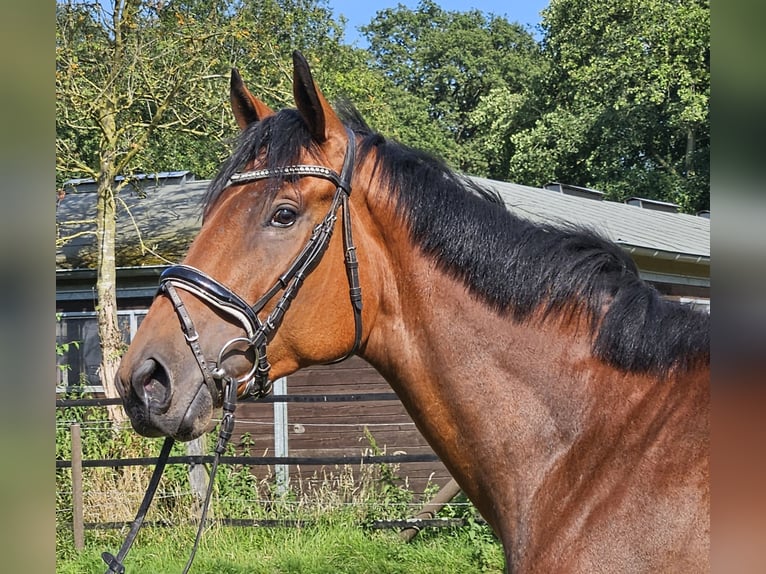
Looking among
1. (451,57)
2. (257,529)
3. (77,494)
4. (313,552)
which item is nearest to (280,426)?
(257,529)

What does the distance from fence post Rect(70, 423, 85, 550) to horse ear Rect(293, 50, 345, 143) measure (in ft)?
22.3

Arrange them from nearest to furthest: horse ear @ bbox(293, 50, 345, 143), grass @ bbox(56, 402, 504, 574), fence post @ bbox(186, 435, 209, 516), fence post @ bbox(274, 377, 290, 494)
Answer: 1. horse ear @ bbox(293, 50, 345, 143)
2. grass @ bbox(56, 402, 504, 574)
3. fence post @ bbox(186, 435, 209, 516)
4. fence post @ bbox(274, 377, 290, 494)

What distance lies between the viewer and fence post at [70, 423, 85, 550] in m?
7.86

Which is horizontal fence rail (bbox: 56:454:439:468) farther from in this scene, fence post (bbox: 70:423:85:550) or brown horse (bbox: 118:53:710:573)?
brown horse (bbox: 118:53:710:573)

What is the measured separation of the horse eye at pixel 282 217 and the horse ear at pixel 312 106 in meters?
0.27

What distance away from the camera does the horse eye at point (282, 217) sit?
2258 mm

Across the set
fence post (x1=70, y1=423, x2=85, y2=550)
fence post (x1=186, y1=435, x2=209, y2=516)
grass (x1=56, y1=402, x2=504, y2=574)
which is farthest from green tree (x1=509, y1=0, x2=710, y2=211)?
fence post (x1=70, y1=423, x2=85, y2=550)

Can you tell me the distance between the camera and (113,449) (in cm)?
922

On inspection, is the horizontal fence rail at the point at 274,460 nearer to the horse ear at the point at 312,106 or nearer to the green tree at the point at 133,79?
the green tree at the point at 133,79

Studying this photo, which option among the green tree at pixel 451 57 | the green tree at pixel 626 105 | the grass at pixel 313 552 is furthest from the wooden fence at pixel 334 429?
the green tree at pixel 451 57

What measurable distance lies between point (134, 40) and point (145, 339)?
31.2ft

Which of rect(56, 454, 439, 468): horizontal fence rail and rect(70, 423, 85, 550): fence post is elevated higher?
rect(56, 454, 439, 468): horizontal fence rail
